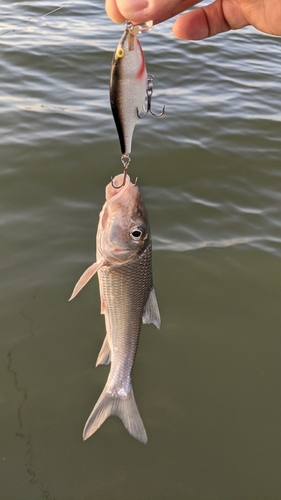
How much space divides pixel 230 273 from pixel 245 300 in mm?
319

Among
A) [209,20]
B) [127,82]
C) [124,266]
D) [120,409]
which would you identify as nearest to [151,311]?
[124,266]

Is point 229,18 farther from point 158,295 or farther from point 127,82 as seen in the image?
point 158,295

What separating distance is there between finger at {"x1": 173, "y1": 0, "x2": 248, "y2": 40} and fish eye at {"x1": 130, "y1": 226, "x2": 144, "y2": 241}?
129cm

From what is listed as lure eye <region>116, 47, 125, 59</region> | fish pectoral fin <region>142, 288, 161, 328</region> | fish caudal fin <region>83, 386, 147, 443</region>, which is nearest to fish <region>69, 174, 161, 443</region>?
fish pectoral fin <region>142, 288, 161, 328</region>

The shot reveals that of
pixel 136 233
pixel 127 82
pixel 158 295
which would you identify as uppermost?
pixel 127 82

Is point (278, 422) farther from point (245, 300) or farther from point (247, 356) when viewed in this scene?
point (245, 300)

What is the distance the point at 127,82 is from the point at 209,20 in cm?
163

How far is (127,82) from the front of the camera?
1.63m

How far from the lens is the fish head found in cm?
236

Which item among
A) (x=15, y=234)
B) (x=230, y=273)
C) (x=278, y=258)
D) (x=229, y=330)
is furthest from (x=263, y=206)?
(x=15, y=234)

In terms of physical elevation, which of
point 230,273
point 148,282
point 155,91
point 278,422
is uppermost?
point 148,282

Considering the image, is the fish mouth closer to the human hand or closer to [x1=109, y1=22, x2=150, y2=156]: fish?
[x1=109, y1=22, x2=150, y2=156]: fish

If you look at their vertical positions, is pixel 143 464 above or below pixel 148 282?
below

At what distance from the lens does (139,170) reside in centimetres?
542
